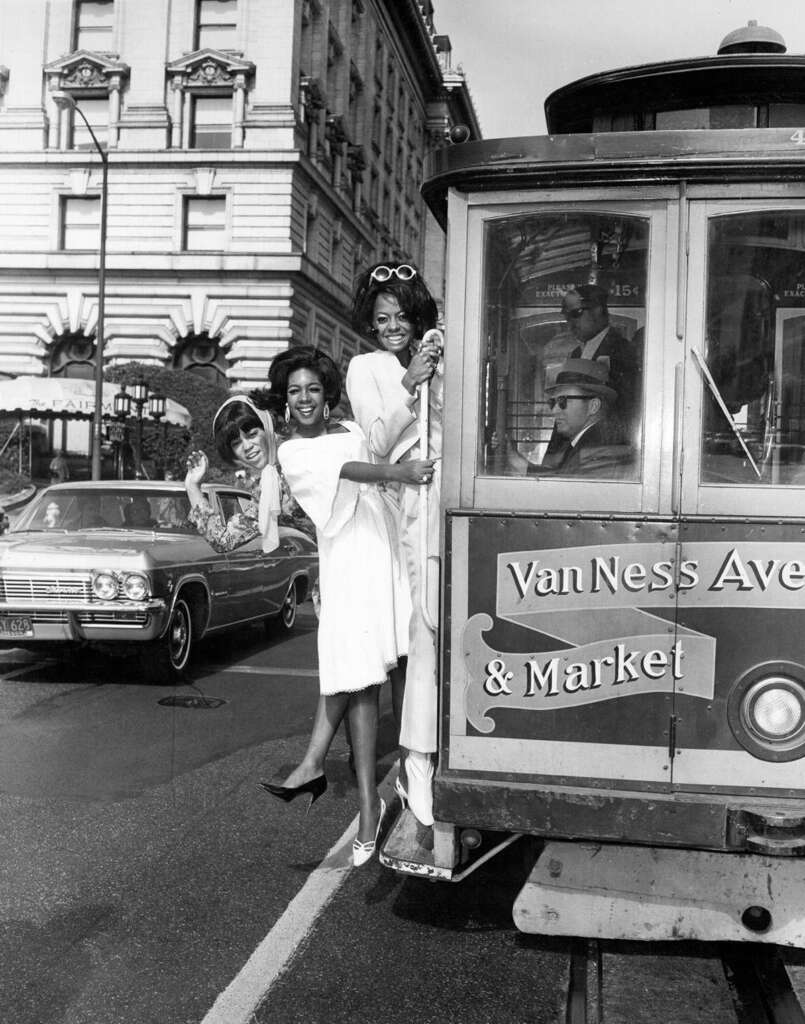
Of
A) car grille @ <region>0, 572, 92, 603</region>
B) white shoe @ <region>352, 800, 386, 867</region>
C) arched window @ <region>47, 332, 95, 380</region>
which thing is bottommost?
white shoe @ <region>352, 800, 386, 867</region>

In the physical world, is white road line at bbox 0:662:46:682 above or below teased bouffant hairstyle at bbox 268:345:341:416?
below

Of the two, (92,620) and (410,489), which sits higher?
(410,489)

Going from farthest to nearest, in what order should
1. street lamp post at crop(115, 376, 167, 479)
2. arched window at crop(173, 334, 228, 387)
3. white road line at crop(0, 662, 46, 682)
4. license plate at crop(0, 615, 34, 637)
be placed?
arched window at crop(173, 334, 228, 387) < street lamp post at crop(115, 376, 167, 479) < white road line at crop(0, 662, 46, 682) < license plate at crop(0, 615, 34, 637)

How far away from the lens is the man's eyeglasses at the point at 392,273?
159 inches

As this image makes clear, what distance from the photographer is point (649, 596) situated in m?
3.22

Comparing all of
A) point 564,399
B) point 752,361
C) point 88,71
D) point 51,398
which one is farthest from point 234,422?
point 88,71

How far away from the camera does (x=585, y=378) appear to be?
132 inches

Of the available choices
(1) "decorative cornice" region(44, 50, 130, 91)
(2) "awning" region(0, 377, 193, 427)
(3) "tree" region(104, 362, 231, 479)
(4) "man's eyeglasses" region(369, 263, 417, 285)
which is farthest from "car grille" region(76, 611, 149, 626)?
(1) "decorative cornice" region(44, 50, 130, 91)

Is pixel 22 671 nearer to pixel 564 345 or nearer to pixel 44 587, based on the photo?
pixel 44 587

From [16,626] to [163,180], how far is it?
33.0 meters

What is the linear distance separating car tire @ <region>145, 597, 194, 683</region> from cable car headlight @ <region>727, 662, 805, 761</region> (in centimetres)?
585

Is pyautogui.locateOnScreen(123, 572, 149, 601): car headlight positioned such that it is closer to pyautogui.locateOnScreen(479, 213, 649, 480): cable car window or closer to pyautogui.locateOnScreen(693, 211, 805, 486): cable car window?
pyautogui.locateOnScreen(479, 213, 649, 480): cable car window

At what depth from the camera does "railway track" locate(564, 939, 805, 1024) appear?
3.05 metres

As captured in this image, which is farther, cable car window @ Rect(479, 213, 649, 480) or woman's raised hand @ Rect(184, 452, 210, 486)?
woman's raised hand @ Rect(184, 452, 210, 486)
